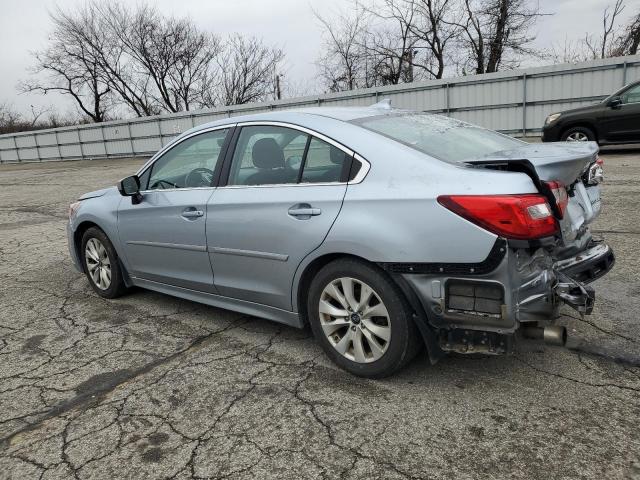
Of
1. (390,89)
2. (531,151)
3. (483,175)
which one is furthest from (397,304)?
(390,89)

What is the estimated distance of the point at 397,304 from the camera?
107 inches

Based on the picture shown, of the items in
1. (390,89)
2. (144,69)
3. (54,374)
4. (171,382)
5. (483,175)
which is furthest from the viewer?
(144,69)

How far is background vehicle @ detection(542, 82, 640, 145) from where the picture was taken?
38.2ft

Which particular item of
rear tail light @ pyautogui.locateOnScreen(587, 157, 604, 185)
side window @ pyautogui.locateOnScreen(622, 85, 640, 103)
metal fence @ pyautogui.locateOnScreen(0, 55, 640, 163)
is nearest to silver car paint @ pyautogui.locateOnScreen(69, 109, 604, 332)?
rear tail light @ pyautogui.locateOnScreen(587, 157, 604, 185)

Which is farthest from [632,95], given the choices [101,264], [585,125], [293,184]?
[101,264]

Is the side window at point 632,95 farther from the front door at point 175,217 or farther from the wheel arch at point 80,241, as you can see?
the wheel arch at point 80,241

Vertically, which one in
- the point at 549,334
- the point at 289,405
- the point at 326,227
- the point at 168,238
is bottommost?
the point at 289,405

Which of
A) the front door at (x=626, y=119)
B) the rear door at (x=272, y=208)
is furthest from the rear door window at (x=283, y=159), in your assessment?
the front door at (x=626, y=119)

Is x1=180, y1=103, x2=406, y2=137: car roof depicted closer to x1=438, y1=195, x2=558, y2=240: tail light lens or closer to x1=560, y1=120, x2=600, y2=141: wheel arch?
x1=438, y1=195, x2=558, y2=240: tail light lens

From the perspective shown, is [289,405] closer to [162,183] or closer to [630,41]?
[162,183]

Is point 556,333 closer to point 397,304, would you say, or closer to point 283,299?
point 397,304

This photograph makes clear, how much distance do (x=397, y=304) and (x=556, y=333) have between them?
0.79 m

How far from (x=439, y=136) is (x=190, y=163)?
191 cm

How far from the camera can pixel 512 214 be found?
239 centimetres
